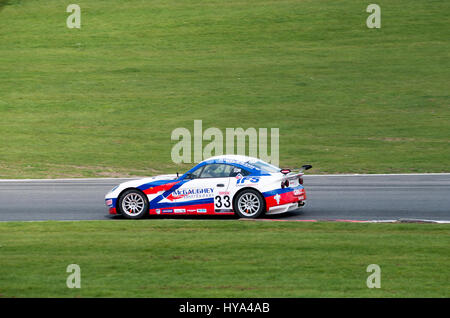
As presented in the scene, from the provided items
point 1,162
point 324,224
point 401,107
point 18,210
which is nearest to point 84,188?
point 18,210

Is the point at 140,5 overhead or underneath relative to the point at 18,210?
overhead

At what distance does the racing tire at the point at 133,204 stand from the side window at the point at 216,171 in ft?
4.32

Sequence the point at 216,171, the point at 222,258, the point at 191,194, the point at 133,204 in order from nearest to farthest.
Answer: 1. the point at 222,258
2. the point at 191,194
3. the point at 216,171
4. the point at 133,204

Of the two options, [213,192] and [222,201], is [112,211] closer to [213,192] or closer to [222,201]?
[213,192]

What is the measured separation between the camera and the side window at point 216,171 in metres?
13.5

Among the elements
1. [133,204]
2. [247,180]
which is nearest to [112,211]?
[133,204]

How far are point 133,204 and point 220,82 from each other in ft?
83.6

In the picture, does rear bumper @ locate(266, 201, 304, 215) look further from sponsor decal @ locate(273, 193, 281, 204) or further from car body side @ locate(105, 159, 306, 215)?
sponsor decal @ locate(273, 193, 281, 204)

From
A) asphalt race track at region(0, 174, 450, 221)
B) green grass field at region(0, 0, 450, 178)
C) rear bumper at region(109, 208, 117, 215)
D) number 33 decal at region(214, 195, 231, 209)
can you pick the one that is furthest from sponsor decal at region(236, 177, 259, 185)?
green grass field at region(0, 0, 450, 178)

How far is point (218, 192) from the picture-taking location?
43.8 feet

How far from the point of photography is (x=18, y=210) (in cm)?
1502

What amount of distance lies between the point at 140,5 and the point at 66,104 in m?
21.2
